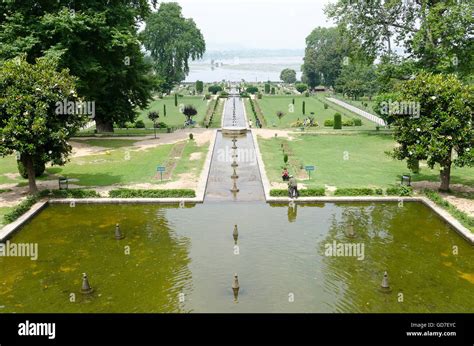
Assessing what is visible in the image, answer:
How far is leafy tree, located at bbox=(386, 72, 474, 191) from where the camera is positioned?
24828 millimetres

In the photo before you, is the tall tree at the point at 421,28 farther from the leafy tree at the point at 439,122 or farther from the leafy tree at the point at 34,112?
the leafy tree at the point at 34,112

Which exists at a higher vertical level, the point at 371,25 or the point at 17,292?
the point at 371,25

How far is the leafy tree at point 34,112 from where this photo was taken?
24375mm

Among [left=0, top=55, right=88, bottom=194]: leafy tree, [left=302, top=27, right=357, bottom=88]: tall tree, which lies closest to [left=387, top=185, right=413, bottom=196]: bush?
[left=0, top=55, right=88, bottom=194]: leafy tree

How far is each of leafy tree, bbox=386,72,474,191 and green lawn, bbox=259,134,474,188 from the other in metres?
3.86

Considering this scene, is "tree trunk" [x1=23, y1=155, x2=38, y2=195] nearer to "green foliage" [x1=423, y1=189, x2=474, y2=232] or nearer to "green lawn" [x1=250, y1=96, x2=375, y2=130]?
"green foliage" [x1=423, y1=189, x2=474, y2=232]

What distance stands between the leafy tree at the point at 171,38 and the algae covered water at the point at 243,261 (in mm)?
65571

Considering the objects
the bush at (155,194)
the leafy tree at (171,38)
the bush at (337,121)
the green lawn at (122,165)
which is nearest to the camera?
the bush at (155,194)

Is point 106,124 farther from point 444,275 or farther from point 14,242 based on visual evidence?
point 444,275

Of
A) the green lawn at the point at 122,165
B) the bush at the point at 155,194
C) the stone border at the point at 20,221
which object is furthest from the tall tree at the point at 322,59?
the stone border at the point at 20,221

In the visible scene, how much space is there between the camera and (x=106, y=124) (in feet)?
162

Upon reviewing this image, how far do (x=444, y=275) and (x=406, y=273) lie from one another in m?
1.30

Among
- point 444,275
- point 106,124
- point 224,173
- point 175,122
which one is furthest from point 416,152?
point 175,122
